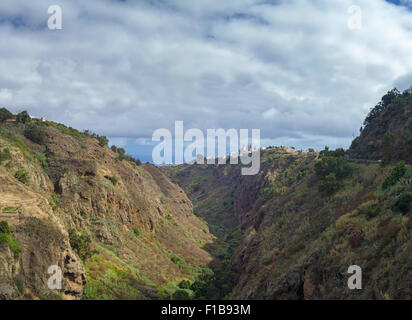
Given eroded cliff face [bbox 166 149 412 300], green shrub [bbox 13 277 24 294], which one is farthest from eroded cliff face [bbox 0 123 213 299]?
eroded cliff face [bbox 166 149 412 300]

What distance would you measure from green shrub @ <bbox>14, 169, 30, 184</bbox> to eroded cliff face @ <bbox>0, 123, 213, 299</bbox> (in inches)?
16.9

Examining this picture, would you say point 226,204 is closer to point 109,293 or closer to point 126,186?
point 126,186

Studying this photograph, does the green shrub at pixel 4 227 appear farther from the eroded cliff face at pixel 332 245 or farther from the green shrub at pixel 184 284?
the green shrub at pixel 184 284

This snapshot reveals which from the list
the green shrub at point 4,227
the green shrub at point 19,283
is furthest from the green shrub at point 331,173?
the green shrub at point 4,227

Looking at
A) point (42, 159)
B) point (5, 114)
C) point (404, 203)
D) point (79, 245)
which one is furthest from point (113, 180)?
point (404, 203)

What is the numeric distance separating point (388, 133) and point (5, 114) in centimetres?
6262

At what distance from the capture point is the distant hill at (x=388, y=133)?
130 ft

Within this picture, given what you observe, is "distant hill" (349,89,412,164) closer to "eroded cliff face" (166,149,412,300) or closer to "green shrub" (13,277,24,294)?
"eroded cliff face" (166,149,412,300)

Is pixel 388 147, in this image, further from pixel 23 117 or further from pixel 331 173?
pixel 23 117

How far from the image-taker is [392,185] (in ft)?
83.8

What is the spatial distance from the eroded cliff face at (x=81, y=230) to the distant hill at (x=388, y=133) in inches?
1374

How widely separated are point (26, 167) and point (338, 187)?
1443 inches

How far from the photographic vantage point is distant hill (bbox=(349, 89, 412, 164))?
3969 cm
